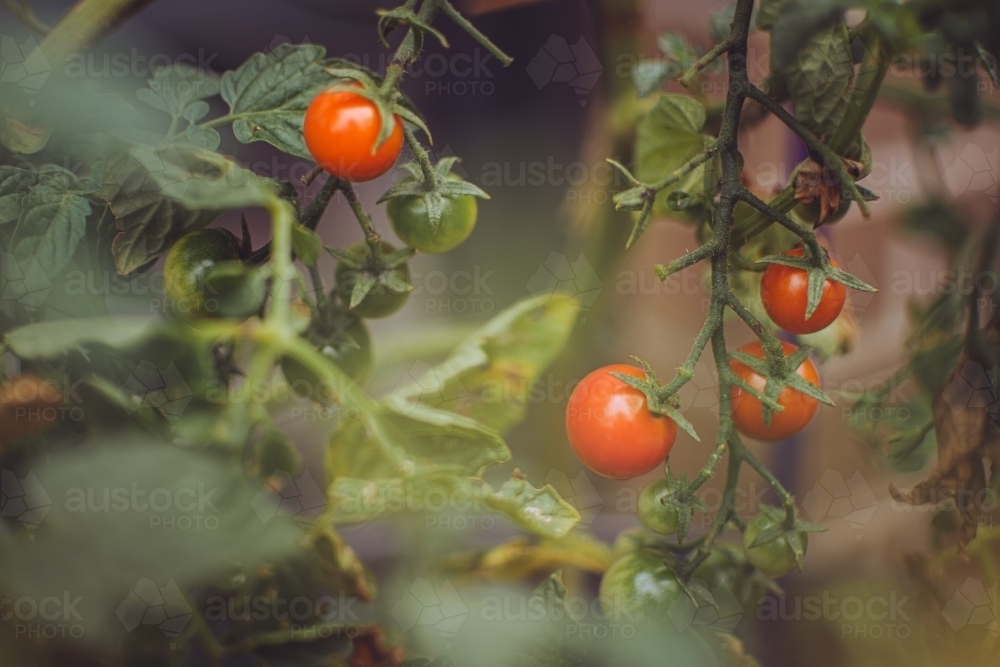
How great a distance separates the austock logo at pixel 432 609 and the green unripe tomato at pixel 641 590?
93 mm

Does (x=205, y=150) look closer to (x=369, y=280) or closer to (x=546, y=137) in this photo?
(x=369, y=280)

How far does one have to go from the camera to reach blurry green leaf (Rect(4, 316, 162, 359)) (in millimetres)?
283

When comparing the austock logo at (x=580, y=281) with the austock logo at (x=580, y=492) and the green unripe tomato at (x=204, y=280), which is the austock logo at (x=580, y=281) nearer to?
the austock logo at (x=580, y=492)

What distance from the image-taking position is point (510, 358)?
480 millimetres

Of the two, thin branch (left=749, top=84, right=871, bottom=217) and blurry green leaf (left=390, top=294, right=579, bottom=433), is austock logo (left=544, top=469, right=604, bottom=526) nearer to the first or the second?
blurry green leaf (left=390, top=294, right=579, bottom=433)

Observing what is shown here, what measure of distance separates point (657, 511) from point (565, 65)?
0.41 meters

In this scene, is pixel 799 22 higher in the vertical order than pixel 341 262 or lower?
higher

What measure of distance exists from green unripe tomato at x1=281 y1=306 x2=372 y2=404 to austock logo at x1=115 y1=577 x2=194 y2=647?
11 cm

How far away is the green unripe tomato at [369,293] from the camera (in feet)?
1.16

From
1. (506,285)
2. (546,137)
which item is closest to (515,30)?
(546,137)

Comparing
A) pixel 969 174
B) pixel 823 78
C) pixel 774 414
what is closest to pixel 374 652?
pixel 774 414

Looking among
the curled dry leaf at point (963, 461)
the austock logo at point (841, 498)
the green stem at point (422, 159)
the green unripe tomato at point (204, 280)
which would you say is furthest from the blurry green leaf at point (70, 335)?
the austock logo at point (841, 498)

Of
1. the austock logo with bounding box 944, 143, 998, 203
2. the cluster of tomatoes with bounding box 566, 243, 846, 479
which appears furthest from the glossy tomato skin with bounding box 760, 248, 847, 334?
the austock logo with bounding box 944, 143, 998, 203

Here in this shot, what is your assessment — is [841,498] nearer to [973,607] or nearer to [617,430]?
[973,607]
